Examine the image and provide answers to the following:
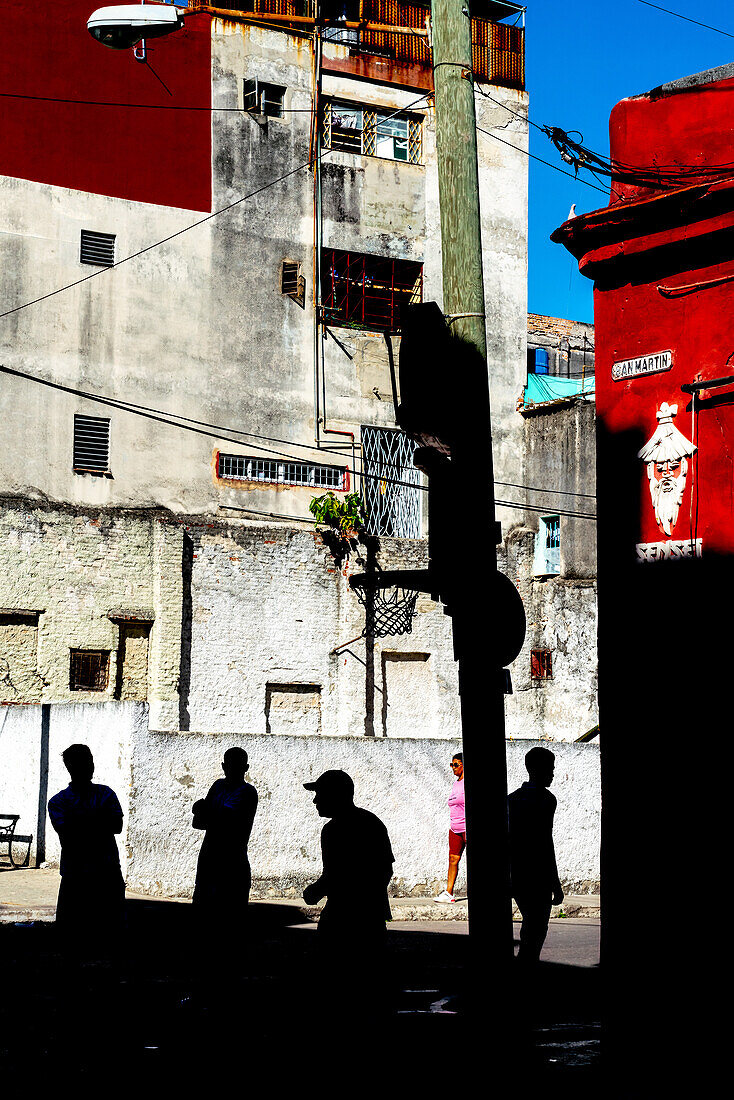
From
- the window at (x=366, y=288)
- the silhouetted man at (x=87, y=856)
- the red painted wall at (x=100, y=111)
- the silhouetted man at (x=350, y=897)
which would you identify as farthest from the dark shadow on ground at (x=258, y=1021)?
the window at (x=366, y=288)

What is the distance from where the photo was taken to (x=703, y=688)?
8.47 m

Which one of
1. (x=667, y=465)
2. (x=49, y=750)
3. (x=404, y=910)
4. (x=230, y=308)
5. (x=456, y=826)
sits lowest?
(x=404, y=910)

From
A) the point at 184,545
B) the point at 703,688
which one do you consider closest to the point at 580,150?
the point at 703,688

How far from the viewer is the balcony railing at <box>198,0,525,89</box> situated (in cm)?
3269

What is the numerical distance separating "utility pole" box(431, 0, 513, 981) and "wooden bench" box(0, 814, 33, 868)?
1311cm

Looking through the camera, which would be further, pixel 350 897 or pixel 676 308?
pixel 676 308

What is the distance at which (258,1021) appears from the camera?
8.99 meters

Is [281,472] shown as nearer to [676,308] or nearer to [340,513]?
[340,513]

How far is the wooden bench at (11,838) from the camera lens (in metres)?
18.0

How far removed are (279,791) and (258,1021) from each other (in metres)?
7.75

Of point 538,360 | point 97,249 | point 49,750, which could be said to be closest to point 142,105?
point 97,249

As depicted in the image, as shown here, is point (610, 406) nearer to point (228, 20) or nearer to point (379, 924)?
point (379, 924)

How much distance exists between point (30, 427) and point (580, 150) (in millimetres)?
20783

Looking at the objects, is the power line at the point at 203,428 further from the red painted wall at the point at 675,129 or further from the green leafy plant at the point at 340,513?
the red painted wall at the point at 675,129
